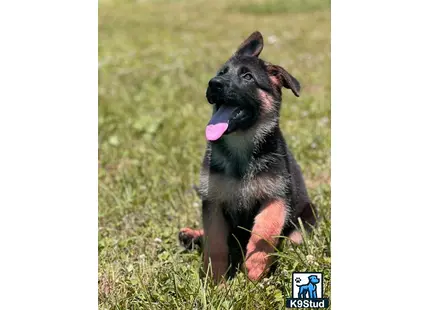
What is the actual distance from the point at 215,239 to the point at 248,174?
1.48ft

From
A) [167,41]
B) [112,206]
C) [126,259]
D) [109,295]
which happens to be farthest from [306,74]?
[109,295]

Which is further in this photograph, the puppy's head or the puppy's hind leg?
the puppy's hind leg

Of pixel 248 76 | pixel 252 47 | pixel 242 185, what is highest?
pixel 252 47

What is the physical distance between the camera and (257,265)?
377cm

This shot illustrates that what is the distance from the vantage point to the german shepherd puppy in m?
3.77

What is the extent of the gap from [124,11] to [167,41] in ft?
4.51

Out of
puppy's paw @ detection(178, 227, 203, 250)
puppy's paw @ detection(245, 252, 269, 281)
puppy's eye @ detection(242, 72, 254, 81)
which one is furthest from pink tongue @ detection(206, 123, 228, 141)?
puppy's paw @ detection(178, 227, 203, 250)

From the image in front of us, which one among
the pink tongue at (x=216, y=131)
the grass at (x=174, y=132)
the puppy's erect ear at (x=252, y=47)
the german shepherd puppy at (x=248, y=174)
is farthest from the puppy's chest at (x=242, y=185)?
the puppy's erect ear at (x=252, y=47)

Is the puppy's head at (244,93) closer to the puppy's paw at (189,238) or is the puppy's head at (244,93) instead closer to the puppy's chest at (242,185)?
the puppy's chest at (242,185)

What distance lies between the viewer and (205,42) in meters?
6.48

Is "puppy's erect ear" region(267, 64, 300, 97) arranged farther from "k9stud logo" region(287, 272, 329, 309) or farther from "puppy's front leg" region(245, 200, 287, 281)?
"k9stud logo" region(287, 272, 329, 309)

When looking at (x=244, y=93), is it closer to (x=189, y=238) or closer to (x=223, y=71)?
(x=223, y=71)

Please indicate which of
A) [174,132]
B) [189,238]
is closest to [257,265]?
[189,238]

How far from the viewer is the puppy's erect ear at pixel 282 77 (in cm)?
387
